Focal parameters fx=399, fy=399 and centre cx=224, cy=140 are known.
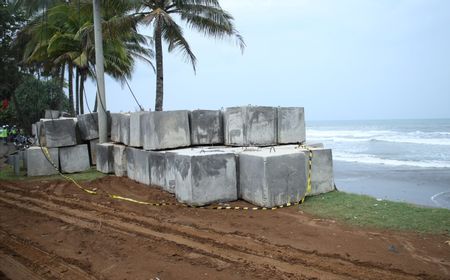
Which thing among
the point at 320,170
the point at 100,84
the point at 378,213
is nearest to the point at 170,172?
the point at 320,170

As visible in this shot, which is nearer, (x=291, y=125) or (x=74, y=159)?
(x=291, y=125)

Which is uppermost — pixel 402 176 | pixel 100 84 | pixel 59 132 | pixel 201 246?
pixel 100 84

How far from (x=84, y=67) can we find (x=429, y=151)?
23.1m

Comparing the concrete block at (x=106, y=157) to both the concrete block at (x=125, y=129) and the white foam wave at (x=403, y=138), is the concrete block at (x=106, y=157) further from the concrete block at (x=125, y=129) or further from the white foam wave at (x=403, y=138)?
the white foam wave at (x=403, y=138)

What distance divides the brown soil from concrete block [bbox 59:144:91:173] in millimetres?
4365

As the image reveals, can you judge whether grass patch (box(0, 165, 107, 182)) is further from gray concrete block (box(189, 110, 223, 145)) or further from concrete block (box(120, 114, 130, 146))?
gray concrete block (box(189, 110, 223, 145))

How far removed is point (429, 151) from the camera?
27.8 metres

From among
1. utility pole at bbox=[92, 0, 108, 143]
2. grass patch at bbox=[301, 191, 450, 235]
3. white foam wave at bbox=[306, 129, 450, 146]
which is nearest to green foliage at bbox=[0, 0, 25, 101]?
utility pole at bbox=[92, 0, 108, 143]

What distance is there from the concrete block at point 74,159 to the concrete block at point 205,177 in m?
5.47

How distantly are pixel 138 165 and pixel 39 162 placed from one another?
12.4ft

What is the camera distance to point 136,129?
9094mm

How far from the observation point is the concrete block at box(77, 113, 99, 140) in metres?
11.9

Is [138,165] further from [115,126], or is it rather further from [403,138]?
[403,138]

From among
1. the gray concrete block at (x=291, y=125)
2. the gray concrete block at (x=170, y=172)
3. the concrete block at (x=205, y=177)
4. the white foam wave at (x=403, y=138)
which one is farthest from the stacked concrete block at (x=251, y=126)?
the white foam wave at (x=403, y=138)
